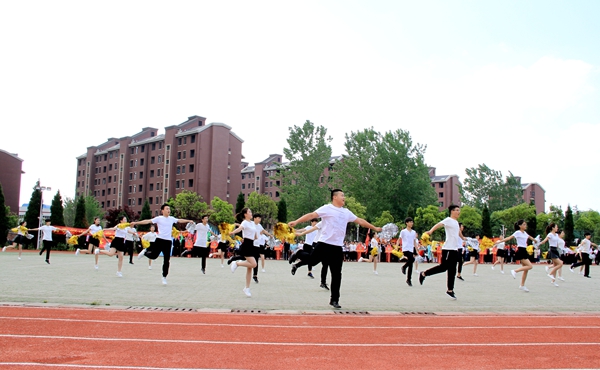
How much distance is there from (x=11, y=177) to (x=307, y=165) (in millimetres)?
51822

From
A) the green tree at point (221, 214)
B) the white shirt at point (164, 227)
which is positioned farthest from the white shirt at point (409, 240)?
the green tree at point (221, 214)

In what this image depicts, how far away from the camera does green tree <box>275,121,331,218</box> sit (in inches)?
2456

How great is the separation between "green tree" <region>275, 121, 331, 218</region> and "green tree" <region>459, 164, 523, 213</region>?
33909 millimetres

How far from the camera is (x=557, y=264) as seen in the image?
51.3 feet

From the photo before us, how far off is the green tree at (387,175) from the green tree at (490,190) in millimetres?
20901

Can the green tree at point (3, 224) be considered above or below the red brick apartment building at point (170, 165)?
below

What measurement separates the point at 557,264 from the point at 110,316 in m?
13.8

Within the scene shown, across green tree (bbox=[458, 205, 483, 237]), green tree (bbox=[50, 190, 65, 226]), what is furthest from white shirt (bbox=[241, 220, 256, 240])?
green tree (bbox=[458, 205, 483, 237])

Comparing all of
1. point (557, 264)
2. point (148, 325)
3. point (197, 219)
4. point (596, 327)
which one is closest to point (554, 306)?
point (596, 327)

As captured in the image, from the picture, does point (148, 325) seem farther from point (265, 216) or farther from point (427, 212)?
point (265, 216)

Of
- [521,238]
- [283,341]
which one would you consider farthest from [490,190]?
[283,341]

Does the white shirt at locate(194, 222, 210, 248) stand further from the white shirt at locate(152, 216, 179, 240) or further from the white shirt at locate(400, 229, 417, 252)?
the white shirt at locate(400, 229, 417, 252)

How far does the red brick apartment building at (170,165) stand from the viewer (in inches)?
3155

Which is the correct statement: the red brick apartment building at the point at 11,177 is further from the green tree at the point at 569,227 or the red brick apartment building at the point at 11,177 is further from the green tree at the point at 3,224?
the green tree at the point at 569,227
